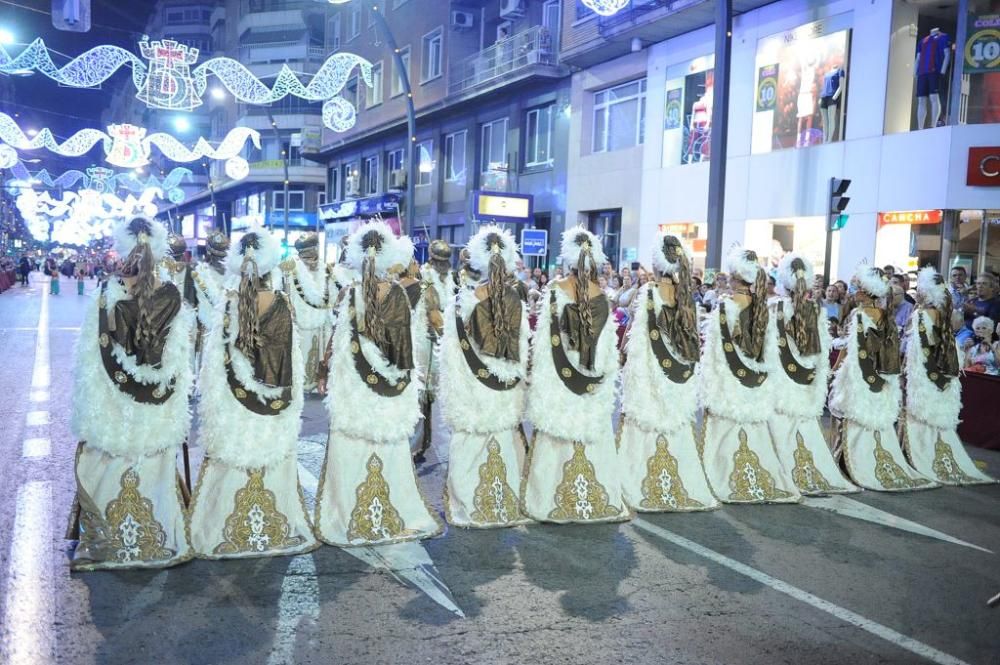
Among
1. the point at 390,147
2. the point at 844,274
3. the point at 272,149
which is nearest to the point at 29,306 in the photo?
the point at 390,147

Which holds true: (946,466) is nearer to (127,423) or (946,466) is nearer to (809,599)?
(809,599)

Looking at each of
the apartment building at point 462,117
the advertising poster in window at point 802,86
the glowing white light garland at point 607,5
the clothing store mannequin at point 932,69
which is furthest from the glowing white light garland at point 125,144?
the clothing store mannequin at point 932,69

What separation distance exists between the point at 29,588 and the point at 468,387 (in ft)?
9.41

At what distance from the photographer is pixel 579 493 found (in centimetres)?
595

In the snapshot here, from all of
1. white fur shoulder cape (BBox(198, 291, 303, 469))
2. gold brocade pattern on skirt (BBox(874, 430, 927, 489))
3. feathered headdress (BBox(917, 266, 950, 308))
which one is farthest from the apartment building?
white fur shoulder cape (BBox(198, 291, 303, 469))

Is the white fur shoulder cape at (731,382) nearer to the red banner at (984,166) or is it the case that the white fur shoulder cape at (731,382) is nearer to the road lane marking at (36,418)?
the road lane marking at (36,418)

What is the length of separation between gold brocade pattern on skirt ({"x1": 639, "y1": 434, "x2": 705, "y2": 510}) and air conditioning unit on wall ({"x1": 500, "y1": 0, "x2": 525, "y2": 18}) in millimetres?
22307

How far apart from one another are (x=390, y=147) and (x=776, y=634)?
108 feet

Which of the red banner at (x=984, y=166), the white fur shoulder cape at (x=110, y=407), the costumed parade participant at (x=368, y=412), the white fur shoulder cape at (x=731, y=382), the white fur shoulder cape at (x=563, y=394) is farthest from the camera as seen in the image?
the red banner at (x=984, y=166)

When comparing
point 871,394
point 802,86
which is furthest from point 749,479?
point 802,86

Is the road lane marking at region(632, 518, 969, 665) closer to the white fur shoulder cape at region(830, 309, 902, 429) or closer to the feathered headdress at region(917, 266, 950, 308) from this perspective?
the white fur shoulder cape at region(830, 309, 902, 429)

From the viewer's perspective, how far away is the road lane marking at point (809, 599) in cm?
408

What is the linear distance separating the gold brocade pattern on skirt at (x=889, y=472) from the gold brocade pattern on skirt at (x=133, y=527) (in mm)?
5830

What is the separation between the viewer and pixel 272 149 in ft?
190
